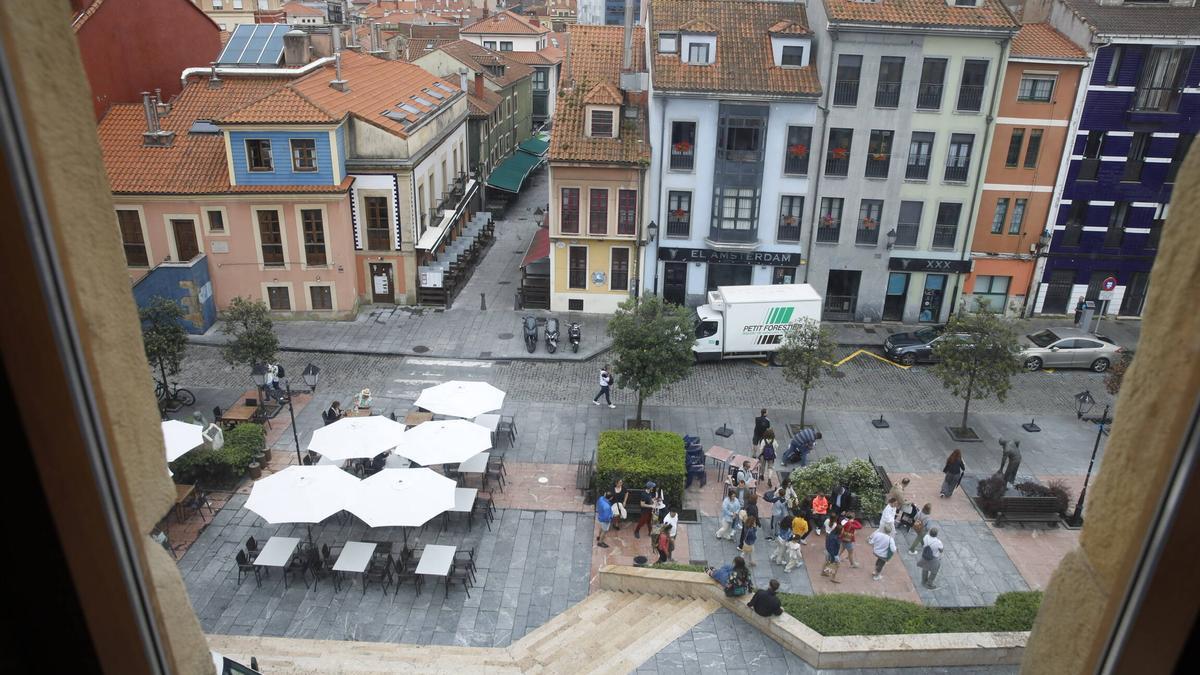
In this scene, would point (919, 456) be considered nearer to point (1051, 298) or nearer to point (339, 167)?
point (1051, 298)

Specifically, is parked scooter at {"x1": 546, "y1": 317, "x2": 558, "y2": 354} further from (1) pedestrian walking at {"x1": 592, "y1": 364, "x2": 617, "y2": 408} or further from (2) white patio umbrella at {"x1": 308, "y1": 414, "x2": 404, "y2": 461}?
(2) white patio umbrella at {"x1": 308, "y1": 414, "x2": 404, "y2": 461}

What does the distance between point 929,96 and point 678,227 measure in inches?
431

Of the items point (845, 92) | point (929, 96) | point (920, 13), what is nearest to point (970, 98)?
point (929, 96)

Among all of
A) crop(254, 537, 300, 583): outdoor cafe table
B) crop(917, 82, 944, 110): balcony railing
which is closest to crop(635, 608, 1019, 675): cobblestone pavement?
crop(254, 537, 300, 583): outdoor cafe table

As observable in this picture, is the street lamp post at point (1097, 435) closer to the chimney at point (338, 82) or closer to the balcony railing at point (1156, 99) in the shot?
the balcony railing at point (1156, 99)

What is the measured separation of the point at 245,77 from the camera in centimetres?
3522

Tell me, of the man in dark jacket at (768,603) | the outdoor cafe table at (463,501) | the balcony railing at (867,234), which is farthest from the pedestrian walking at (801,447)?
the balcony railing at (867,234)

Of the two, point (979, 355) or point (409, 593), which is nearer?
point (409, 593)

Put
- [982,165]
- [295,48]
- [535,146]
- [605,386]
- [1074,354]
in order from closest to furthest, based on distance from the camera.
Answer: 1. [605,386]
2. [1074,354]
3. [982,165]
4. [295,48]
5. [535,146]

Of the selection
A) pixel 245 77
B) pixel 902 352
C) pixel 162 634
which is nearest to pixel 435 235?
pixel 245 77

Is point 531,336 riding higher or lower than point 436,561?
lower

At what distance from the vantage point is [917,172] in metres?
32.8

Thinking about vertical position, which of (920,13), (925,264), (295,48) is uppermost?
(920,13)

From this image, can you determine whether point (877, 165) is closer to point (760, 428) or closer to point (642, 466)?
point (760, 428)
